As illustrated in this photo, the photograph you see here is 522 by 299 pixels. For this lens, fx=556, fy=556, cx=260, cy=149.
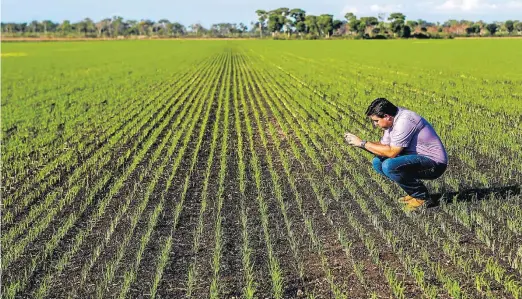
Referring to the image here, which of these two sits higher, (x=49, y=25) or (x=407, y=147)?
(x=49, y=25)

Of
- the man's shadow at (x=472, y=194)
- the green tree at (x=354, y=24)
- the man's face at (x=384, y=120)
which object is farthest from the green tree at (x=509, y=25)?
the man's face at (x=384, y=120)

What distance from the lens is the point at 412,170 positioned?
6477 millimetres

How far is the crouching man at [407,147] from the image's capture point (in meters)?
6.21

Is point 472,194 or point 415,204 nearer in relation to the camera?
point 415,204

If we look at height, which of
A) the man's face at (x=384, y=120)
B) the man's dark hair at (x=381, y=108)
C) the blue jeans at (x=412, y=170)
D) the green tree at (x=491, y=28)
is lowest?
the blue jeans at (x=412, y=170)

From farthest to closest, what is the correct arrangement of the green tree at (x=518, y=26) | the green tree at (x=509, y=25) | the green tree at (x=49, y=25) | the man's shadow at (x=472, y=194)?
the green tree at (x=49, y=25) → the green tree at (x=518, y=26) → the green tree at (x=509, y=25) → the man's shadow at (x=472, y=194)

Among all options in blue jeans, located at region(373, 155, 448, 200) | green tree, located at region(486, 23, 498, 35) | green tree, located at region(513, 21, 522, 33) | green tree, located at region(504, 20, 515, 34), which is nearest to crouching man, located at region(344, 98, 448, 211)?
blue jeans, located at region(373, 155, 448, 200)

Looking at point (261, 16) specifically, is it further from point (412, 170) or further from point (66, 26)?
point (412, 170)

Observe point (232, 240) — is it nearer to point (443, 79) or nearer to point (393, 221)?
point (393, 221)

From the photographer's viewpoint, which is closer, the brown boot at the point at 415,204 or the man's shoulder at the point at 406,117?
the man's shoulder at the point at 406,117

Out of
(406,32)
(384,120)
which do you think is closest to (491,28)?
(406,32)

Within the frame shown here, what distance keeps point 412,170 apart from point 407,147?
0.90 ft

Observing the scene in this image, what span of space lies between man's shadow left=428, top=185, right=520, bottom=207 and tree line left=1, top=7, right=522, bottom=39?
11049cm

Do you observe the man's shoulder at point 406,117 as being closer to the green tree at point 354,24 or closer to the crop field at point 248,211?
the crop field at point 248,211
